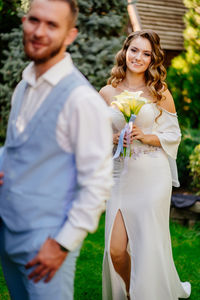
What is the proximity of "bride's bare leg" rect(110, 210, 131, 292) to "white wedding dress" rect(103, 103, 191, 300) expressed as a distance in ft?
0.12

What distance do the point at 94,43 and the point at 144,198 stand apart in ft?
14.5

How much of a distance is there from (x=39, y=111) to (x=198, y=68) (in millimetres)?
10180

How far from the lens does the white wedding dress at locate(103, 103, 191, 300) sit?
3861 mm

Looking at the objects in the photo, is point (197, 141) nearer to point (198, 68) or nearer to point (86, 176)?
point (198, 68)

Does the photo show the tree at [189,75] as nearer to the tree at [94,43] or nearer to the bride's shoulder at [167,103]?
the tree at [94,43]

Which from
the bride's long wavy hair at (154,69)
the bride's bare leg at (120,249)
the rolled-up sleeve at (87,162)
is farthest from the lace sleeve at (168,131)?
the rolled-up sleeve at (87,162)

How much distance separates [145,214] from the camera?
3.86m

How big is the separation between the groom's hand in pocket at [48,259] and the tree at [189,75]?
958 cm

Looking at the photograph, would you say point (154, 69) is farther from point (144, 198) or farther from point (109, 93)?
point (144, 198)

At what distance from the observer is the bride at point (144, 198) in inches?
152

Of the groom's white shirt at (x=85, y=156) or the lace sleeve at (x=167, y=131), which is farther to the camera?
the lace sleeve at (x=167, y=131)

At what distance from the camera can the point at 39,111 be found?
1920mm

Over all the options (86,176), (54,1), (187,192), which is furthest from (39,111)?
(187,192)

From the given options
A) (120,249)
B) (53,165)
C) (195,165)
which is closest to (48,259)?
(53,165)
